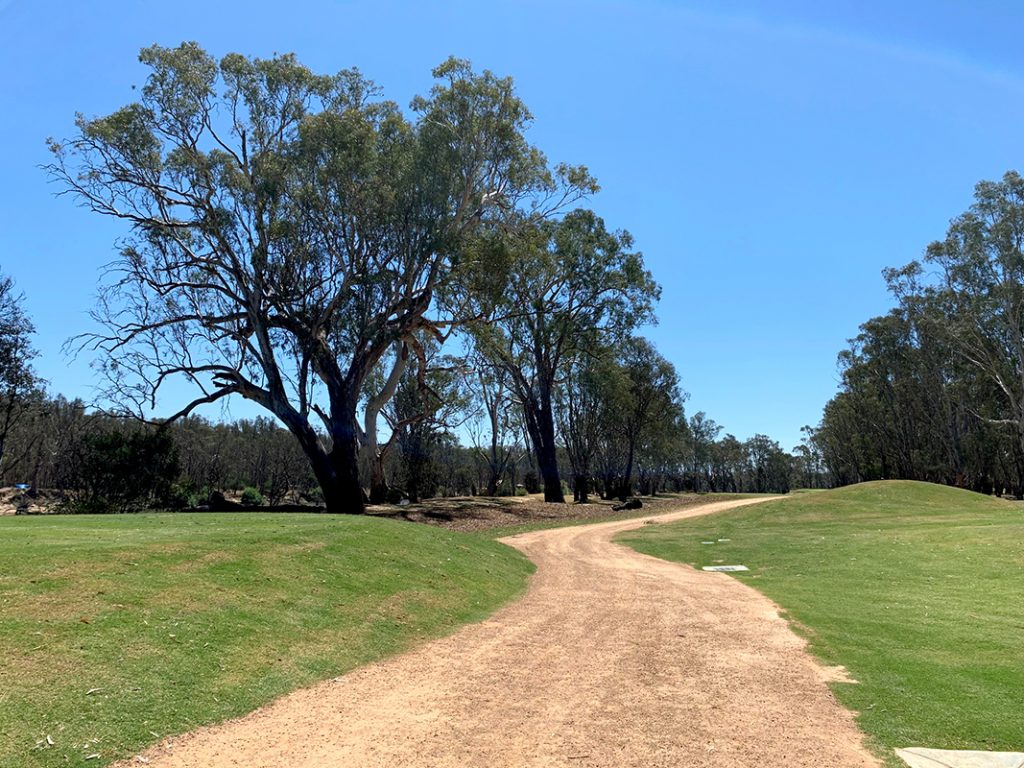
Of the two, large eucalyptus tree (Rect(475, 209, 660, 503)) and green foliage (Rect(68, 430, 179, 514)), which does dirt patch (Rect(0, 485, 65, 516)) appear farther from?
large eucalyptus tree (Rect(475, 209, 660, 503))

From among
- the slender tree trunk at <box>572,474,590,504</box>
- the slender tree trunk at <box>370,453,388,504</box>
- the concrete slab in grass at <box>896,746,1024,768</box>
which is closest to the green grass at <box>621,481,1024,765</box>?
the concrete slab in grass at <box>896,746,1024,768</box>

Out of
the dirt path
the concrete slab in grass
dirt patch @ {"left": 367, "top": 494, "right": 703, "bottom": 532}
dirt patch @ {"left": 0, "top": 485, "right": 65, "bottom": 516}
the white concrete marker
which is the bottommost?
the white concrete marker

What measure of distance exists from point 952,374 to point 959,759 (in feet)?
249

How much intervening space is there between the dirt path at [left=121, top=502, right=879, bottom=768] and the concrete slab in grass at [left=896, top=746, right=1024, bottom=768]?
0.40 meters

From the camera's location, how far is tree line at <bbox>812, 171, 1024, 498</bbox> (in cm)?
4988

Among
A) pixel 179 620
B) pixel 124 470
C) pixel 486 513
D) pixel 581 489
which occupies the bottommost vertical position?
pixel 486 513

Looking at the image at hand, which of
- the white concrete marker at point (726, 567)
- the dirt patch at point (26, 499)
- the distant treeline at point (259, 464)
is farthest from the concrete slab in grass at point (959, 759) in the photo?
the dirt patch at point (26, 499)

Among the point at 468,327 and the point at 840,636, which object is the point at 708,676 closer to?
the point at 840,636

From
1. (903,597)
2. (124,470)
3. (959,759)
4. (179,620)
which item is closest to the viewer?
(959,759)

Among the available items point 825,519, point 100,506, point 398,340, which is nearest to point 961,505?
point 825,519

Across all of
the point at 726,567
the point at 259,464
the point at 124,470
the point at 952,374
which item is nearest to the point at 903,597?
the point at 726,567

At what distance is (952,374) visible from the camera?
6912 cm

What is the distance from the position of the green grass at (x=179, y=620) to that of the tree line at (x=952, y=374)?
171 feet

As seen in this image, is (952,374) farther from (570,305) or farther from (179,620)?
(179,620)
